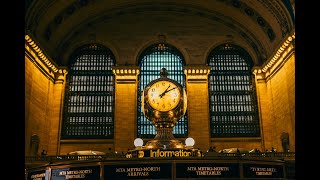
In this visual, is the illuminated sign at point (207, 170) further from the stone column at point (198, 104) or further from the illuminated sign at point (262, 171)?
the stone column at point (198, 104)

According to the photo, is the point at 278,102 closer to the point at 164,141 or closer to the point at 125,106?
the point at 125,106

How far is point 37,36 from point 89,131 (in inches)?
246

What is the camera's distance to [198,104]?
73.4 feet

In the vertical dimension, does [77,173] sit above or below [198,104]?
below

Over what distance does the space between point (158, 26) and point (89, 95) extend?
628 centimetres

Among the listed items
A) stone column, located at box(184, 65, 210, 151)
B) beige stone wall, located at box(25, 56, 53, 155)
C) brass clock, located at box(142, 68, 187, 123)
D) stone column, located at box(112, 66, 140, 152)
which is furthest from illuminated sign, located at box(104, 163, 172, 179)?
stone column, located at box(184, 65, 210, 151)

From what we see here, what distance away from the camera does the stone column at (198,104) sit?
2170 centimetres

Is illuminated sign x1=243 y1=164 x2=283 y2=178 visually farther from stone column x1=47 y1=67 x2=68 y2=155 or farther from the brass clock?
stone column x1=47 y1=67 x2=68 y2=155

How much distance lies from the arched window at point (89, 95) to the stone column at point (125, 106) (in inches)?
23.0

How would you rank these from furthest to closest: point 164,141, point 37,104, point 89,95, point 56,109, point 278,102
→ point 89,95
point 56,109
point 278,102
point 37,104
point 164,141

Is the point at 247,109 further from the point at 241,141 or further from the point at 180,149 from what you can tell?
the point at 180,149

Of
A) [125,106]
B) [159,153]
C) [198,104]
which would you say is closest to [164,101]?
[159,153]

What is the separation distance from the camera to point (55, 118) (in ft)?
72.3

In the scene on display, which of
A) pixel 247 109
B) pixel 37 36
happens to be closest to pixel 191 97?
pixel 247 109
